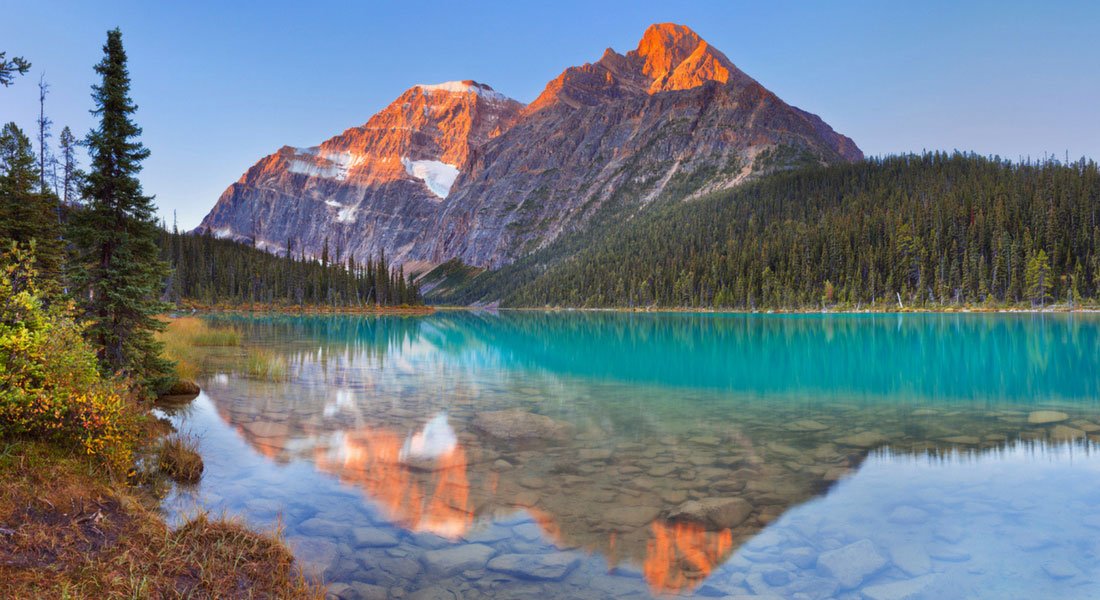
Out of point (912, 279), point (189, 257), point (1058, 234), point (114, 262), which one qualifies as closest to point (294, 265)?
point (189, 257)

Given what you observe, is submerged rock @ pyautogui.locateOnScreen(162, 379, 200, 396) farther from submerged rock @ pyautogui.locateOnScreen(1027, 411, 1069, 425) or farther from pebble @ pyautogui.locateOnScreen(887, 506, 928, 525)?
submerged rock @ pyautogui.locateOnScreen(1027, 411, 1069, 425)

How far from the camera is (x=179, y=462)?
11.8 m

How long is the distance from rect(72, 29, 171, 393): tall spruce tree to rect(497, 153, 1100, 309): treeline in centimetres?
14575

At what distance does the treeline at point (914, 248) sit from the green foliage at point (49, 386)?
487ft

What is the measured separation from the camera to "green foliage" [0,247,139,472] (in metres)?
7.66

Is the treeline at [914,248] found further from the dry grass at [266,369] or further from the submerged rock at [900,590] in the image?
the submerged rock at [900,590]

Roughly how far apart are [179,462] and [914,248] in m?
157

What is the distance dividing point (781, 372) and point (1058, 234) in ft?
445

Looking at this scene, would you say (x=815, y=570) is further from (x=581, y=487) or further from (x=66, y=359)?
(x=66, y=359)

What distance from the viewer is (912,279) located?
5330 inches

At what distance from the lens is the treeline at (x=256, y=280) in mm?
135250

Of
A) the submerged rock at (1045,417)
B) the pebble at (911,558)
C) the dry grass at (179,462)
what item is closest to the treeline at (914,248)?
the submerged rock at (1045,417)

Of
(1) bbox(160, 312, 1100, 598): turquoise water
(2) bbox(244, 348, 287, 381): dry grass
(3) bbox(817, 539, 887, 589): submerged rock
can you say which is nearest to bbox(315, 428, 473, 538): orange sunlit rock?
(1) bbox(160, 312, 1100, 598): turquoise water

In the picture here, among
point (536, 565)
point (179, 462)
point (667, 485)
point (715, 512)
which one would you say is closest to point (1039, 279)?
point (667, 485)
